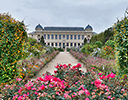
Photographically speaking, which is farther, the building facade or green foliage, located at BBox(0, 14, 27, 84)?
the building facade

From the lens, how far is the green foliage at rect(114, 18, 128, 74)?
378cm

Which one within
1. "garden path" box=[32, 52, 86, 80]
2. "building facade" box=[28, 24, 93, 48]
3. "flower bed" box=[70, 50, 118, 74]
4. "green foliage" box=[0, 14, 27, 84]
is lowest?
"garden path" box=[32, 52, 86, 80]

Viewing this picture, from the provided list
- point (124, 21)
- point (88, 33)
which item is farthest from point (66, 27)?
point (124, 21)

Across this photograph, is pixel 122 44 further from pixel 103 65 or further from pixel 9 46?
pixel 9 46

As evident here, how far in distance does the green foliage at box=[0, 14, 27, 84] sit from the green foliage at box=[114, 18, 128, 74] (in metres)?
3.42

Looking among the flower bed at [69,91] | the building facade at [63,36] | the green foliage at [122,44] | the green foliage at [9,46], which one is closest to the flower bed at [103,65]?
the green foliage at [122,44]

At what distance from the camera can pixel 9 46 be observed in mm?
3869

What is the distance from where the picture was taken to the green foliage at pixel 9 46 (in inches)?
151

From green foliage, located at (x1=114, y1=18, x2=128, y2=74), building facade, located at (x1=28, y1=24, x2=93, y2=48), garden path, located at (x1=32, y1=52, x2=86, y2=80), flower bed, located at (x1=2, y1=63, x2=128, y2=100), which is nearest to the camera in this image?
flower bed, located at (x1=2, y1=63, x2=128, y2=100)

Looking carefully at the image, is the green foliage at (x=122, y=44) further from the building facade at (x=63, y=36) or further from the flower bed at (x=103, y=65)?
the building facade at (x=63, y=36)

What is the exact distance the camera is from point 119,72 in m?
4.10

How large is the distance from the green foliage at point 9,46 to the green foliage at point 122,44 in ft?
11.2

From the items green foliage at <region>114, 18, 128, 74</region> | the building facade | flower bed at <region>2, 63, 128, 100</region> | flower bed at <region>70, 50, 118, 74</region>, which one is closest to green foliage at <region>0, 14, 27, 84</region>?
flower bed at <region>2, 63, 128, 100</region>

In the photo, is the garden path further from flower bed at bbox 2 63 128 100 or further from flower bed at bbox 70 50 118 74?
flower bed at bbox 2 63 128 100
